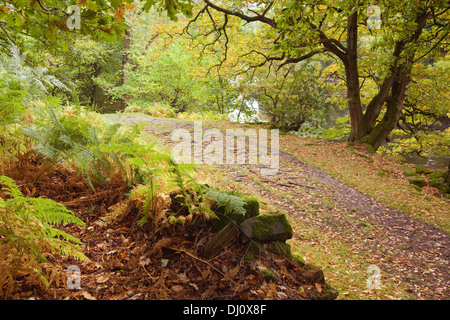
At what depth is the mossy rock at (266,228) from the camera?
270 cm

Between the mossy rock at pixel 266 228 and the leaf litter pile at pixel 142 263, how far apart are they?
129 millimetres

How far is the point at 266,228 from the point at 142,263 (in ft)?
4.31

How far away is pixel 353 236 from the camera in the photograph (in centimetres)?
493

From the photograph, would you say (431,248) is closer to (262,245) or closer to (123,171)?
(262,245)

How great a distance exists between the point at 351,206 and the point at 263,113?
999 cm

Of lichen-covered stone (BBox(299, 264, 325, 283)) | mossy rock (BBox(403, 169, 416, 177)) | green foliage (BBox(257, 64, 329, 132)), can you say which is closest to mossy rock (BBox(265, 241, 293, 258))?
lichen-covered stone (BBox(299, 264, 325, 283))

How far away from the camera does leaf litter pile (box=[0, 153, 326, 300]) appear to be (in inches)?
76.7

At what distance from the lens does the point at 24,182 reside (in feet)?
9.52
